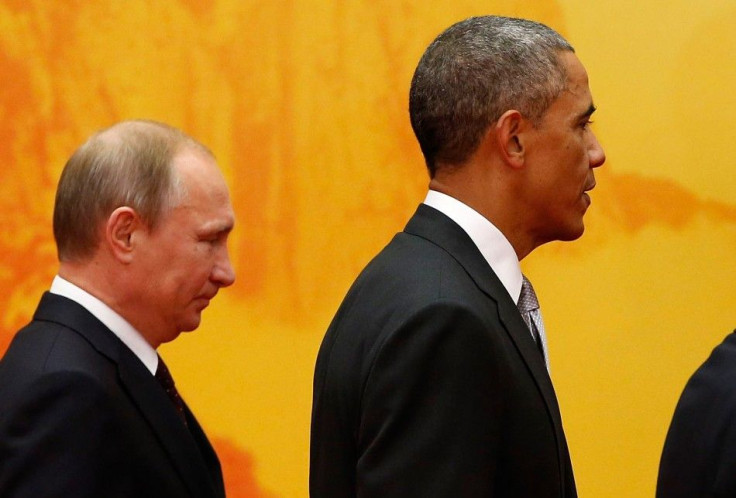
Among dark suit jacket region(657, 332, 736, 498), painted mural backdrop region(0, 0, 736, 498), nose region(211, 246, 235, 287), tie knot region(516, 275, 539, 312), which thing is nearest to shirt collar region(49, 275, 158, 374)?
nose region(211, 246, 235, 287)

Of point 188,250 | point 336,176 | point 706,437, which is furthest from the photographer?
point 336,176

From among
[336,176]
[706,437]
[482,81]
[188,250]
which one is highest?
[482,81]

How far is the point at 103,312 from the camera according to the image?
140cm

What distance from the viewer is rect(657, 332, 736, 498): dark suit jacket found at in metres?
1.30

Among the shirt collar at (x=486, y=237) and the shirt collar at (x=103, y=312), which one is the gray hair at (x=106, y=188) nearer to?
the shirt collar at (x=103, y=312)

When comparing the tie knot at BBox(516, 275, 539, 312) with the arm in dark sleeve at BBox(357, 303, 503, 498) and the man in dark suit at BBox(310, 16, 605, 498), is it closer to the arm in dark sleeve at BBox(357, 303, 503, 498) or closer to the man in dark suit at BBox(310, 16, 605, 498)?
the man in dark suit at BBox(310, 16, 605, 498)

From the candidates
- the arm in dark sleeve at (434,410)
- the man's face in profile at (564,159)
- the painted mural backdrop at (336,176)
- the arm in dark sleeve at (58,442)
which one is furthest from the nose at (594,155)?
the painted mural backdrop at (336,176)

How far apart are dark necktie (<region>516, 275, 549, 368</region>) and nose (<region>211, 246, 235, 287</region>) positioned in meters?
0.40

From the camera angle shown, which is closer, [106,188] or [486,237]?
[106,188]

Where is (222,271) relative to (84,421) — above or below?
above

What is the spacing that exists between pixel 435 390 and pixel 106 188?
0.47 metres

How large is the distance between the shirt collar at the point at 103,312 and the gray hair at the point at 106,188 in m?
0.04

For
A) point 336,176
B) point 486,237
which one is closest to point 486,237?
point 486,237

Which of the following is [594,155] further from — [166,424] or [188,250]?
[166,424]
